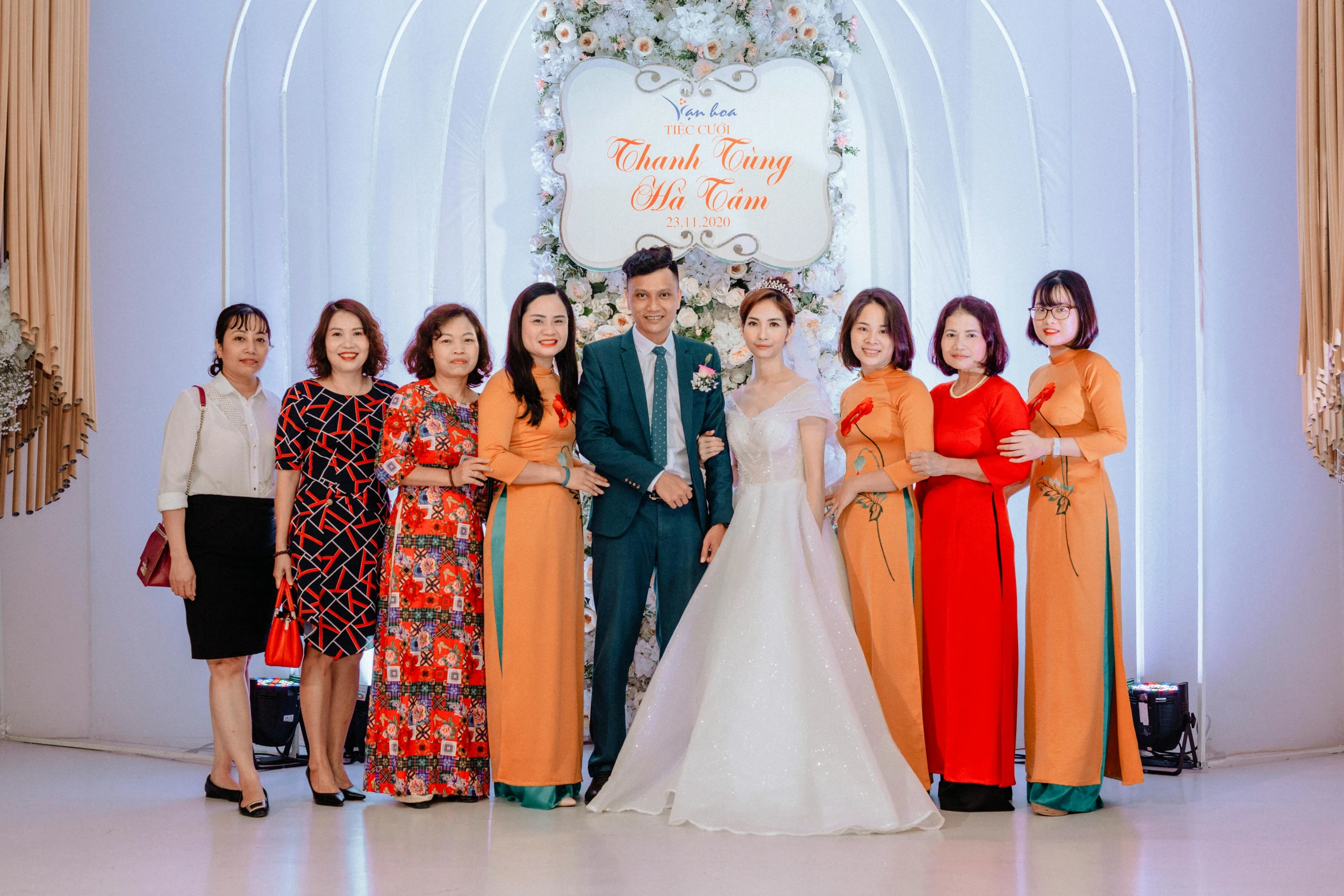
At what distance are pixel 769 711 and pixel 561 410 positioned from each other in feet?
3.97

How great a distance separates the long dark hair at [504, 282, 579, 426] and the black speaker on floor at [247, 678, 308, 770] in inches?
67.0

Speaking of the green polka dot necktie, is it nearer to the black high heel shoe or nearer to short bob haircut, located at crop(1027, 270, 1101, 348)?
short bob haircut, located at crop(1027, 270, 1101, 348)

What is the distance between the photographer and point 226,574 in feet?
12.7

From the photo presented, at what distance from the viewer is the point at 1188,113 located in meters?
4.93

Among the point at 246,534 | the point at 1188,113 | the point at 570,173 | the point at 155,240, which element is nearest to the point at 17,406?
the point at 246,534

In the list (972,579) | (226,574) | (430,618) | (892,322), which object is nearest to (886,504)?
(972,579)

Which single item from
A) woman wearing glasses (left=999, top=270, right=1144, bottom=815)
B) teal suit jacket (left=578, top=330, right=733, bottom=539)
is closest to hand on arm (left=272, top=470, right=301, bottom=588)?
teal suit jacket (left=578, top=330, right=733, bottom=539)

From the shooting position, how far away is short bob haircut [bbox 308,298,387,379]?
154 inches

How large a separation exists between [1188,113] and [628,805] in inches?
142

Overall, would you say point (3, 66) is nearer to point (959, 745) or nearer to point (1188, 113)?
point (959, 745)

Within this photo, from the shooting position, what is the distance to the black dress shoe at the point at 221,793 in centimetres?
401

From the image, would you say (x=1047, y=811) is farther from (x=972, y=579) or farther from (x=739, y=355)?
(x=739, y=355)

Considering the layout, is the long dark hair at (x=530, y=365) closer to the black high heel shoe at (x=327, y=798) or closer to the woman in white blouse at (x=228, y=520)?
the woman in white blouse at (x=228, y=520)

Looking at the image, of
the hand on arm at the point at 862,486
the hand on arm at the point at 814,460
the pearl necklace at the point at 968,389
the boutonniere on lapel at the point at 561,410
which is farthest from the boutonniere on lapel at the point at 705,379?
the pearl necklace at the point at 968,389
